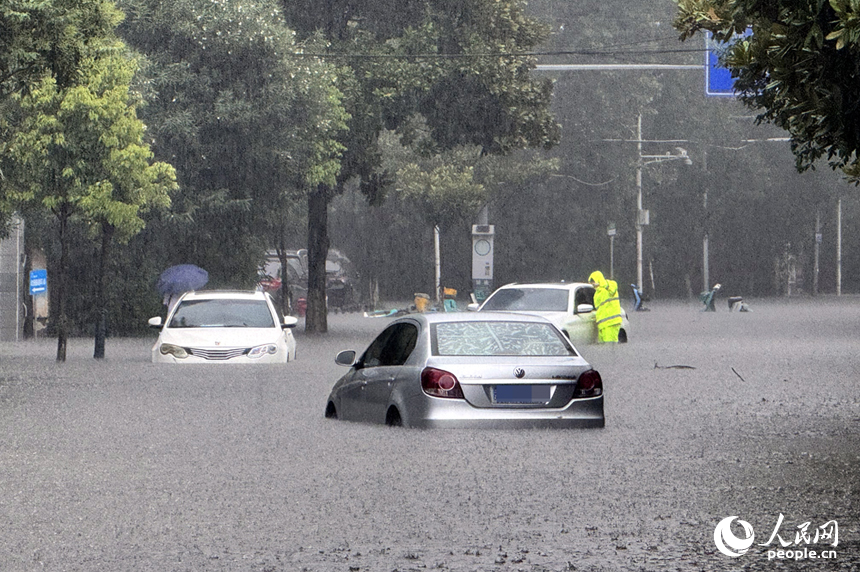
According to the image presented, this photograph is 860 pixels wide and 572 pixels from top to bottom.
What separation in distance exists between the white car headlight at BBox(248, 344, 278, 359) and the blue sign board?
1258 centimetres

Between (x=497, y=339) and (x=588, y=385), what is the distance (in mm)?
884

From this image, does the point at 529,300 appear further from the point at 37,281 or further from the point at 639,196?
the point at 639,196

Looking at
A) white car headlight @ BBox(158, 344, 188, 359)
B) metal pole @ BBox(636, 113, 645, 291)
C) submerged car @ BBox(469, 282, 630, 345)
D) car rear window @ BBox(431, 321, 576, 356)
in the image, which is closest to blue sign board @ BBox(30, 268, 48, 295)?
submerged car @ BBox(469, 282, 630, 345)

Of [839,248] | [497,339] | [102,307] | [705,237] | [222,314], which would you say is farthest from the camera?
[839,248]

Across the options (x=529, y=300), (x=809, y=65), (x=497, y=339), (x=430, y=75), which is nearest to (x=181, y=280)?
(x=430, y=75)

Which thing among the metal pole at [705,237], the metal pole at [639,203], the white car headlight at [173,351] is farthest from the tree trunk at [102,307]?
the metal pole at [705,237]

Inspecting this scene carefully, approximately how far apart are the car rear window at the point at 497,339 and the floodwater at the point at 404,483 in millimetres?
762

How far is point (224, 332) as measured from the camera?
20.5m

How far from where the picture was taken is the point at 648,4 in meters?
67.7

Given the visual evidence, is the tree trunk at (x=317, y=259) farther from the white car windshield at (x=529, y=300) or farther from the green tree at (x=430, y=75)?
the white car windshield at (x=529, y=300)

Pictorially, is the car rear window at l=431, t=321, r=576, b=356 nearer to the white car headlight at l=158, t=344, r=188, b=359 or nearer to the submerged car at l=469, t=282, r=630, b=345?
the white car headlight at l=158, t=344, r=188, b=359

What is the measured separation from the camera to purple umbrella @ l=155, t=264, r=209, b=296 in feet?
101

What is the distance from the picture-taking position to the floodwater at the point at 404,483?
7.26 metres

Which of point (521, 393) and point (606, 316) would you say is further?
point (606, 316)
